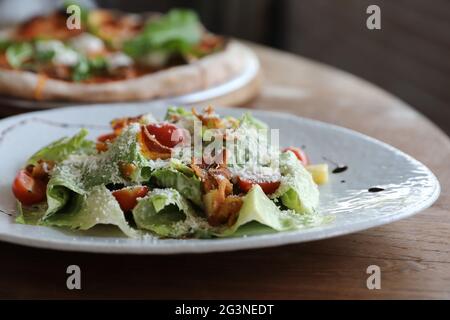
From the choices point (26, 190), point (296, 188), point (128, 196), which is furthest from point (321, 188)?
point (26, 190)

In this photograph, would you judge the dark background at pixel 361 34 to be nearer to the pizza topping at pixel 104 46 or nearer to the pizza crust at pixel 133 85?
the pizza topping at pixel 104 46

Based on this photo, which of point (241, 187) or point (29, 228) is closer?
point (29, 228)

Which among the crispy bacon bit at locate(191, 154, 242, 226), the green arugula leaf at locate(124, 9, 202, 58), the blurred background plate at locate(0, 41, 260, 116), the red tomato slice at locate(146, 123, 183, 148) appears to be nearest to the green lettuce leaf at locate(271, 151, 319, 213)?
the crispy bacon bit at locate(191, 154, 242, 226)

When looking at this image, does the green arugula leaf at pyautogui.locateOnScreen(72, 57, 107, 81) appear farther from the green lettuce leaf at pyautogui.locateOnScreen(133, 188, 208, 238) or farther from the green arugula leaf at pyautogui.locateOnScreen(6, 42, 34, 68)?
the green lettuce leaf at pyautogui.locateOnScreen(133, 188, 208, 238)

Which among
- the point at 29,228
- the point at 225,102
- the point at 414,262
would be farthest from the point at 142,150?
the point at 225,102

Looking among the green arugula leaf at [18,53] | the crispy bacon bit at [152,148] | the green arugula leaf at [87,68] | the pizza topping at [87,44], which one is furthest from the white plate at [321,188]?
the pizza topping at [87,44]
